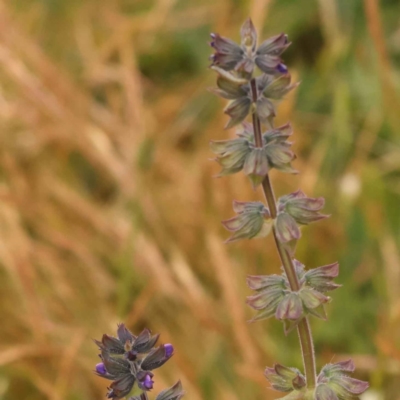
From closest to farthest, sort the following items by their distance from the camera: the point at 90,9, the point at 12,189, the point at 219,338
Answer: the point at 219,338
the point at 12,189
the point at 90,9

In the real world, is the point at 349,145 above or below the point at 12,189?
below

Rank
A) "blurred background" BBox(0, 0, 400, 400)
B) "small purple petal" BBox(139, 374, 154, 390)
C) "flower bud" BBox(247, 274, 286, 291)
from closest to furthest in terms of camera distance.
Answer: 1. "small purple petal" BBox(139, 374, 154, 390)
2. "flower bud" BBox(247, 274, 286, 291)
3. "blurred background" BBox(0, 0, 400, 400)

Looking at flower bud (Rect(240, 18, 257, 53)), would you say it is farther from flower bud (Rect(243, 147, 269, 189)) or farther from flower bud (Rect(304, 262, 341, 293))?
flower bud (Rect(304, 262, 341, 293))

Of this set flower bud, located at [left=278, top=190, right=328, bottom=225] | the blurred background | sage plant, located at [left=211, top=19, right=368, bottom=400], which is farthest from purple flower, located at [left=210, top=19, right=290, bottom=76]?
the blurred background

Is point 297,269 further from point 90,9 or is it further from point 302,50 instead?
point 90,9

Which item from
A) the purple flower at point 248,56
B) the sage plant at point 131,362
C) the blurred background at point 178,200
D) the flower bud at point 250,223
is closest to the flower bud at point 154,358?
the sage plant at point 131,362

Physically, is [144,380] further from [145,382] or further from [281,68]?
[281,68]

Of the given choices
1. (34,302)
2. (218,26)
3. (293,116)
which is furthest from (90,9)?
(34,302)
